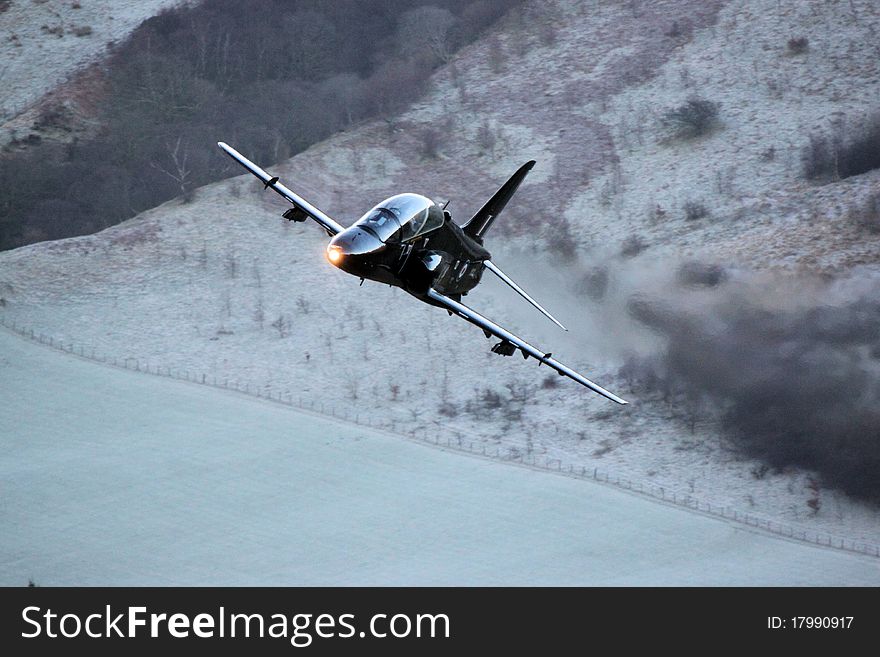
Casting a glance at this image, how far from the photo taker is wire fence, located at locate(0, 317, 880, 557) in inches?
1991

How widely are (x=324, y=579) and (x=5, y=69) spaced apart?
166 ft

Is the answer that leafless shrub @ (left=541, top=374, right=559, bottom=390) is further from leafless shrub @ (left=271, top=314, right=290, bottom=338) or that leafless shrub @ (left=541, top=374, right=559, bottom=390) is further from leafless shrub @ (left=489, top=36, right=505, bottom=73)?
leafless shrub @ (left=489, top=36, right=505, bottom=73)

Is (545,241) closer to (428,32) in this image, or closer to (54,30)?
(428,32)

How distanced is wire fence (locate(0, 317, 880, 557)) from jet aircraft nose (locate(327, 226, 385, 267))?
20414mm

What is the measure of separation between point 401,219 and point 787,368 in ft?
Result: 79.2

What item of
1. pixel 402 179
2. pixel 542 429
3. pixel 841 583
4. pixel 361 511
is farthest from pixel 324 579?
pixel 402 179

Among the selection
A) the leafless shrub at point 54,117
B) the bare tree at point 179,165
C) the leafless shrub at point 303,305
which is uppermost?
the leafless shrub at point 54,117

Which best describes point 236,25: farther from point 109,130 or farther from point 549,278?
point 549,278

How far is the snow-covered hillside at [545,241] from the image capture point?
188 ft

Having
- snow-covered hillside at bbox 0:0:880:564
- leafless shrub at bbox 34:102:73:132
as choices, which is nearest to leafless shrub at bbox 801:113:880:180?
snow-covered hillside at bbox 0:0:880:564

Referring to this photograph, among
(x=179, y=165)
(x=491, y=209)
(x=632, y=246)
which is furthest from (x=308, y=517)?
(x=179, y=165)

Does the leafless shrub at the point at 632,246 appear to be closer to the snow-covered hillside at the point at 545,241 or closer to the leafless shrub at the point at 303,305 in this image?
the snow-covered hillside at the point at 545,241

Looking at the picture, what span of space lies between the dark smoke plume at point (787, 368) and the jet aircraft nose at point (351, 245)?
24536 millimetres

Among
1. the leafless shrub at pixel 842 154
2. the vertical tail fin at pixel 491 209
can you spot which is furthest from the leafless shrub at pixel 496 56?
the vertical tail fin at pixel 491 209
